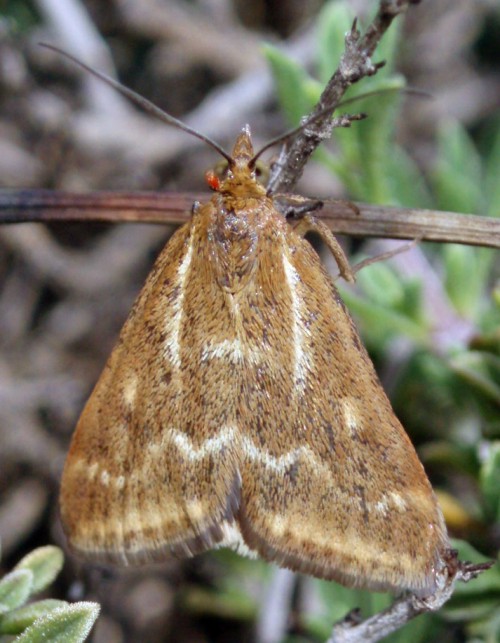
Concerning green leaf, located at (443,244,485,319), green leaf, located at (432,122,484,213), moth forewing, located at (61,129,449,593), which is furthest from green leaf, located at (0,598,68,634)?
green leaf, located at (432,122,484,213)

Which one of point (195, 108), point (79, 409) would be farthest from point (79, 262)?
point (195, 108)

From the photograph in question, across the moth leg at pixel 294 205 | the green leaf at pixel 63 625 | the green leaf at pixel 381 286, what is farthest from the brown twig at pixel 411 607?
the green leaf at pixel 381 286

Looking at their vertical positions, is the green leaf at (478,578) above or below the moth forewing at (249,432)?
below

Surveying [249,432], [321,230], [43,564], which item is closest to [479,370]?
[321,230]

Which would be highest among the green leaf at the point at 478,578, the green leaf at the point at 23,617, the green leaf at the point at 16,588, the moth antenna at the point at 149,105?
the moth antenna at the point at 149,105

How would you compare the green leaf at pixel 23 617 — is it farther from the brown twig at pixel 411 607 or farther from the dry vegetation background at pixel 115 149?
the dry vegetation background at pixel 115 149

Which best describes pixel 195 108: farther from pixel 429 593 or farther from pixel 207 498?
pixel 429 593

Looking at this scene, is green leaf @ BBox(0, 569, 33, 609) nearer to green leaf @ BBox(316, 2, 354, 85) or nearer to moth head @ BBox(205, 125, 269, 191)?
moth head @ BBox(205, 125, 269, 191)
